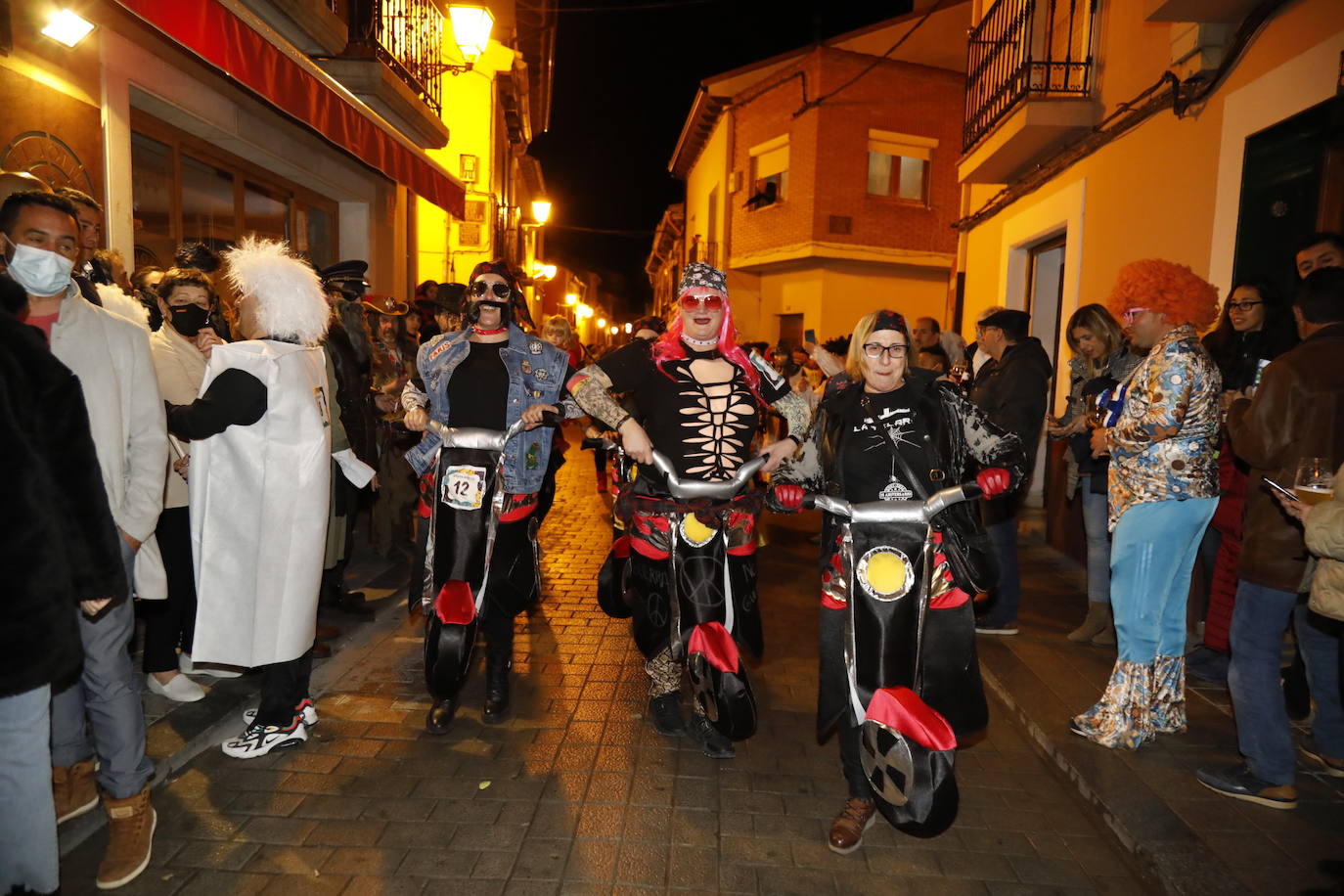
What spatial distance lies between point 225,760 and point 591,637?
2434mm

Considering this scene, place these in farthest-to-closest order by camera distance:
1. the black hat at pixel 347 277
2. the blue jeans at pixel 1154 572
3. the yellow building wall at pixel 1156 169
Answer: the black hat at pixel 347 277
the yellow building wall at pixel 1156 169
the blue jeans at pixel 1154 572

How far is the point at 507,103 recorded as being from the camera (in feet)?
76.8

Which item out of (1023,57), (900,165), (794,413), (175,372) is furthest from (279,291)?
(900,165)

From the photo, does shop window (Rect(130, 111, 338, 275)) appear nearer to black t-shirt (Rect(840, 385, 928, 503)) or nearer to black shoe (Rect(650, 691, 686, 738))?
black shoe (Rect(650, 691, 686, 738))

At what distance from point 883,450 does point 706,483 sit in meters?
0.84

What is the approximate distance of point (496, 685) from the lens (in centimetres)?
459

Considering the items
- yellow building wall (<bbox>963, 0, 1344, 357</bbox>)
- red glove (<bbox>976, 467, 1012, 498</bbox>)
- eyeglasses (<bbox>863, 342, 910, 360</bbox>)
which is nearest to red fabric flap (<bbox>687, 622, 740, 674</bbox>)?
red glove (<bbox>976, 467, 1012, 498</bbox>)

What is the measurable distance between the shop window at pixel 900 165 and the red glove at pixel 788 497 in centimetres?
1844

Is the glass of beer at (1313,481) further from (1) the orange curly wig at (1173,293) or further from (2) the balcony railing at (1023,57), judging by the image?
(2) the balcony railing at (1023,57)

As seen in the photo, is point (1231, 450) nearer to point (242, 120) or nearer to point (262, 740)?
point (262, 740)

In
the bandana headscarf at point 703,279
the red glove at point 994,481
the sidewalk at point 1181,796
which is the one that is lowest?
the sidewalk at point 1181,796

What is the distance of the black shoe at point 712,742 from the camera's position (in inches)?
165

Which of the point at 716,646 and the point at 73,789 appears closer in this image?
the point at 73,789

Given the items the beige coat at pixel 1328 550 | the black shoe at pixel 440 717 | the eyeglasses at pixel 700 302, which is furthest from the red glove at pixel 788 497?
the black shoe at pixel 440 717
